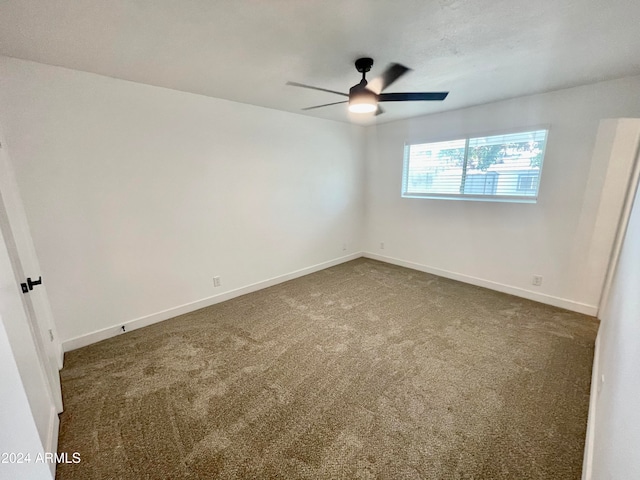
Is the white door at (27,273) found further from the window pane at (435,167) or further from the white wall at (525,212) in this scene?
the window pane at (435,167)

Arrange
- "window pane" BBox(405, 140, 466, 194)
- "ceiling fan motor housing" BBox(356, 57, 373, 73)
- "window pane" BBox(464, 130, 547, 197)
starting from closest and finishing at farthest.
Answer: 1. "ceiling fan motor housing" BBox(356, 57, 373, 73)
2. "window pane" BBox(464, 130, 547, 197)
3. "window pane" BBox(405, 140, 466, 194)

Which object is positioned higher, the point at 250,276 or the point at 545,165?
the point at 545,165

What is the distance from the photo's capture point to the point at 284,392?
74.5 inches

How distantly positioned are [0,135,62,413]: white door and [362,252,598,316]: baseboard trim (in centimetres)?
428

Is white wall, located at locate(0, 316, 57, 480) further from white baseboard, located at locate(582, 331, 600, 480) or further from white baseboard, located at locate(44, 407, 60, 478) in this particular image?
white baseboard, located at locate(582, 331, 600, 480)

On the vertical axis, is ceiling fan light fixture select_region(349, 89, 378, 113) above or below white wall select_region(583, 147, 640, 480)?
above

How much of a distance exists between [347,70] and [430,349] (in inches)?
99.3

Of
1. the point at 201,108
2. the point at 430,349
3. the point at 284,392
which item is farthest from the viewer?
the point at 201,108

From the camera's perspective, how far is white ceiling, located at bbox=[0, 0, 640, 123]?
4.59ft

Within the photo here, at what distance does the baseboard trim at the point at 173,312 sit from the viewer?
2.43 metres

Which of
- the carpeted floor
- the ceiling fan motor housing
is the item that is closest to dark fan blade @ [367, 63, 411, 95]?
the ceiling fan motor housing

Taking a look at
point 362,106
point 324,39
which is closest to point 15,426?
point 324,39

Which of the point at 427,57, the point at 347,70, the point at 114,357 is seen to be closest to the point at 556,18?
the point at 427,57

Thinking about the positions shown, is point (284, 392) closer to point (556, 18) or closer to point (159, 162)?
point (159, 162)
